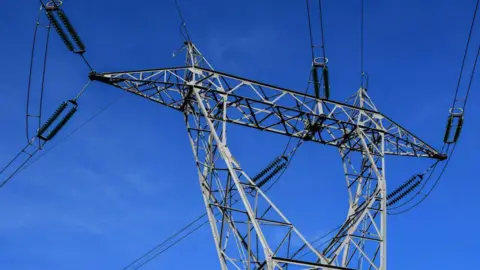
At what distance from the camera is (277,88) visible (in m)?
21.2

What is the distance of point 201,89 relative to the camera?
20.3 metres

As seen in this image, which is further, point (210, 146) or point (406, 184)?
point (406, 184)

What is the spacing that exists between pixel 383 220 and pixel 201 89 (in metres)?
6.20

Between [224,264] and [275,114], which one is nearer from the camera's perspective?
[224,264]

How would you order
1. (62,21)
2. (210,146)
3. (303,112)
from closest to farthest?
1. (62,21)
2. (210,146)
3. (303,112)

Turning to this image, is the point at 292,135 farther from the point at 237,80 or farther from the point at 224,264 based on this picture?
the point at 224,264

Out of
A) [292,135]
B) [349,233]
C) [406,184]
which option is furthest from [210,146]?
[406,184]

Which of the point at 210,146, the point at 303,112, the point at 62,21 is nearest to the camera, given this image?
the point at 62,21

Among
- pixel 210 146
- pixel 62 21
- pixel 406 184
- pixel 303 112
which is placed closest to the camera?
pixel 62 21

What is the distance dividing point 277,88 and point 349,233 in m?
4.64

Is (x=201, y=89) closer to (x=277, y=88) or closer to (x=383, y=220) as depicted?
(x=277, y=88)

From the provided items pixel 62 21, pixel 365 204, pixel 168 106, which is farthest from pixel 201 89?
pixel 365 204

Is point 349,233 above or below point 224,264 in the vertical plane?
above

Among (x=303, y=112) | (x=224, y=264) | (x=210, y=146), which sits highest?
(x=303, y=112)
